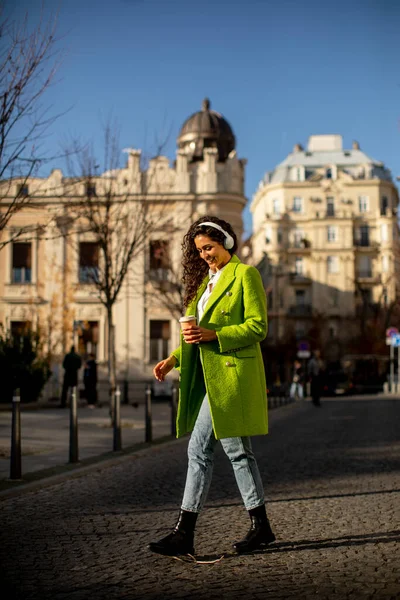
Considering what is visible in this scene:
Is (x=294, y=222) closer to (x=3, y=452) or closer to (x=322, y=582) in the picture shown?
(x=3, y=452)

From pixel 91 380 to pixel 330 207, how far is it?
6704 centimetres

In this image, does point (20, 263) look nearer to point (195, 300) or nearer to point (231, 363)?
point (195, 300)

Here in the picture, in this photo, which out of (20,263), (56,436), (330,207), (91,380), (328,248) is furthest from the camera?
(330,207)

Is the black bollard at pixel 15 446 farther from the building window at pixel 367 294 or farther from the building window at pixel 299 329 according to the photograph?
the building window at pixel 367 294

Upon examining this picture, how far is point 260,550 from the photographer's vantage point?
5.37 m

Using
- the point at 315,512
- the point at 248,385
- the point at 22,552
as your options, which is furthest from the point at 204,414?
the point at 315,512

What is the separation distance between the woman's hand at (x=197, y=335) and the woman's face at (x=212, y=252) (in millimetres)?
532

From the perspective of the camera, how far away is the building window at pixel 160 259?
109 ft

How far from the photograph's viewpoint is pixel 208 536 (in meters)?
5.88

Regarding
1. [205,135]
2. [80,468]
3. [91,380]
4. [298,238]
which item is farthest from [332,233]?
[80,468]

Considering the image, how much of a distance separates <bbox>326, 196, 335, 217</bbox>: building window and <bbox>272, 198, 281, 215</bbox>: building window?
526 cm

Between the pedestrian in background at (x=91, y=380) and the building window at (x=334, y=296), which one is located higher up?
the building window at (x=334, y=296)

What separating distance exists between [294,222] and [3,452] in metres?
81.9

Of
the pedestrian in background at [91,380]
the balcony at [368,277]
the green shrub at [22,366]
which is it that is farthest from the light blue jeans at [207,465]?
the balcony at [368,277]
